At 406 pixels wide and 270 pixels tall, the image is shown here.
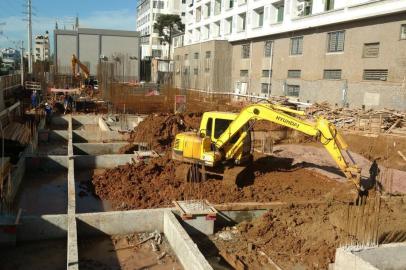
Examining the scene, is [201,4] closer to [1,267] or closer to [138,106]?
[138,106]

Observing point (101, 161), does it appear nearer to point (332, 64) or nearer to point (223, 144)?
point (223, 144)

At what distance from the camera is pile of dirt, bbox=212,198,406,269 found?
6.73 m

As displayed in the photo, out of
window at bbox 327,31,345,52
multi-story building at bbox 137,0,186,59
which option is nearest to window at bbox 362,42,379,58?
window at bbox 327,31,345,52

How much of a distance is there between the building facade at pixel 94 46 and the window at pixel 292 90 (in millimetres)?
23356

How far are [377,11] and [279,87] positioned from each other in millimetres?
10135

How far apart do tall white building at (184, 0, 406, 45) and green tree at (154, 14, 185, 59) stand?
38.6 ft

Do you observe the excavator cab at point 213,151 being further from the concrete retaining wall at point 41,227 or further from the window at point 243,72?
the window at point 243,72

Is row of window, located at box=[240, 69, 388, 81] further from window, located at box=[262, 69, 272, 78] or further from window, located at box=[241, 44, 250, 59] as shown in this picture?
window, located at box=[241, 44, 250, 59]

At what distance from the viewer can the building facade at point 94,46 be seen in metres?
47.6

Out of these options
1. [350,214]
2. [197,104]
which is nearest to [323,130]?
[350,214]

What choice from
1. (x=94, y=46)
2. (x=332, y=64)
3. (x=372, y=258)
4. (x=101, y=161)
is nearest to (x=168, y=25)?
(x=94, y=46)

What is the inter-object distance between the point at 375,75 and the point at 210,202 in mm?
15375

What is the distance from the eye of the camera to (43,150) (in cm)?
1459

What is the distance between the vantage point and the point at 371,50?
824 inches
